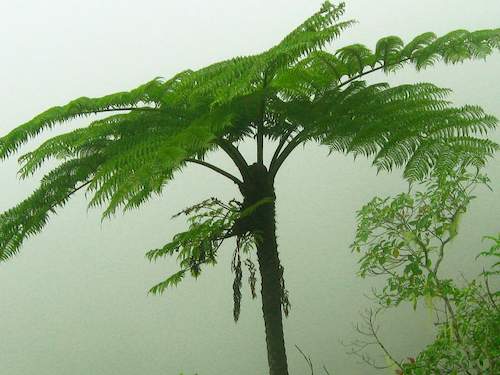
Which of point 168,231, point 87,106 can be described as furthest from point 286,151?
point 168,231

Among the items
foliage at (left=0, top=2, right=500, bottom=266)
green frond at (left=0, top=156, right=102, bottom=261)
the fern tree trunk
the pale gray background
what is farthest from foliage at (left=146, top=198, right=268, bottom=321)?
the pale gray background

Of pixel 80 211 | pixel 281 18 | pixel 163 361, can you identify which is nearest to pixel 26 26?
pixel 80 211

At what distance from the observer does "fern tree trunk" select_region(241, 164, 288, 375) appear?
195cm

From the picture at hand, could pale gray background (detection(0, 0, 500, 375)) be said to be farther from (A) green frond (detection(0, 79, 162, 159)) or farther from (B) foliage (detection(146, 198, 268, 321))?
(A) green frond (detection(0, 79, 162, 159))

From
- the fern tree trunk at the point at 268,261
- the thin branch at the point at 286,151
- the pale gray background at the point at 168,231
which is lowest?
the fern tree trunk at the point at 268,261

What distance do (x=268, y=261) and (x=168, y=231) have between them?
3.99ft

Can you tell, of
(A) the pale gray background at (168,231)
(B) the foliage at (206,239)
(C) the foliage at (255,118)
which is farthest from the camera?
(A) the pale gray background at (168,231)

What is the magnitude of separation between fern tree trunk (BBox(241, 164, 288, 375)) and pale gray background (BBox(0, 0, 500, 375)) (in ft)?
3.67

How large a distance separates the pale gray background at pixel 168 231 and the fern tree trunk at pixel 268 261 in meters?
1.12

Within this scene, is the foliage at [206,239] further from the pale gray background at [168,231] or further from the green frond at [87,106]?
the pale gray background at [168,231]

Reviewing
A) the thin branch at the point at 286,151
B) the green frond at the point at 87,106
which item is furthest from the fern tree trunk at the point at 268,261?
the green frond at the point at 87,106

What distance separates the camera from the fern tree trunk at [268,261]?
1.95 meters

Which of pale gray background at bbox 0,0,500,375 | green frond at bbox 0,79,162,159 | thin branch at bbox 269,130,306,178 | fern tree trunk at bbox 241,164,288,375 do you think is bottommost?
fern tree trunk at bbox 241,164,288,375

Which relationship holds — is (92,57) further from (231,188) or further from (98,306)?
(98,306)
